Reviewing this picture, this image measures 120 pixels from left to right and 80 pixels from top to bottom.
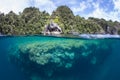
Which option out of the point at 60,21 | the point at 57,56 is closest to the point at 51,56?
the point at 57,56

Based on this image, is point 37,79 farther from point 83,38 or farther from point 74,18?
point 74,18

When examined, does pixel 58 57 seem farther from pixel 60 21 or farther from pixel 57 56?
pixel 60 21

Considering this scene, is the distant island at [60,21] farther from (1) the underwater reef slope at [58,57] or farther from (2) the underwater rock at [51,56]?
(2) the underwater rock at [51,56]

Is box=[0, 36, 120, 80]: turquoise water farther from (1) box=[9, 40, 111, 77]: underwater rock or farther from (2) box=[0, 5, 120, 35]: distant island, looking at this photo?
(2) box=[0, 5, 120, 35]: distant island

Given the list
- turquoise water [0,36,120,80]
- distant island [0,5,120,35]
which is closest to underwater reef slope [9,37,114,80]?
turquoise water [0,36,120,80]

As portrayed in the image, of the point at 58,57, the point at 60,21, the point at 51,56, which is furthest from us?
the point at 60,21

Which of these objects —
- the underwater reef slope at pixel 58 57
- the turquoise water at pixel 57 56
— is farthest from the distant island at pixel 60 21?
the underwater reef slope at pixel 58 57
